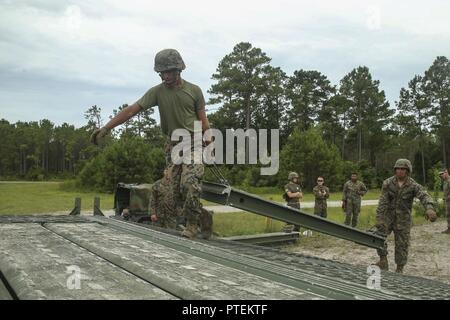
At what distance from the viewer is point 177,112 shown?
5066 millimetres

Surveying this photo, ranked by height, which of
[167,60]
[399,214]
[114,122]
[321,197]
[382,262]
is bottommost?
[382,262]

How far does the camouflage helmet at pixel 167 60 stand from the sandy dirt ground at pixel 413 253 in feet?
18.7

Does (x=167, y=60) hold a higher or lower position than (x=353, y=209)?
higher

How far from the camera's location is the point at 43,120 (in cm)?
10050

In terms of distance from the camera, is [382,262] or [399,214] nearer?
[382,262]

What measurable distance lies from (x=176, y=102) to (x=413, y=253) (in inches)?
318

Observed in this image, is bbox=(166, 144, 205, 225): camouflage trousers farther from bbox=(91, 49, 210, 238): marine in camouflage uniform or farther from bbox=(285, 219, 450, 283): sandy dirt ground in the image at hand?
bbox=(285, 219, 450, 283): sandy dirt ground

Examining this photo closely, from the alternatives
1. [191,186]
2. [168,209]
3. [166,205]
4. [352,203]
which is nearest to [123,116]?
[191,186]

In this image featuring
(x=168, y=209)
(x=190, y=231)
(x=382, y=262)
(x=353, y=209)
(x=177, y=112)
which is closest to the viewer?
(x=190, y=231)

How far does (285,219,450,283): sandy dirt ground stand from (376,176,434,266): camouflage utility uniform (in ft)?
4.66

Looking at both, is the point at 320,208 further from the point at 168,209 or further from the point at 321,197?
the point at 168,209


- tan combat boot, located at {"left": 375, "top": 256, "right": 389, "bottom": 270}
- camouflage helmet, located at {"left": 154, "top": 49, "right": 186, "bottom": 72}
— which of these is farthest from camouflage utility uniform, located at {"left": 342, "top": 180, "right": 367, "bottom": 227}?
camouflage helmet, located at {"left": 154, "top": 49, "right": 186, "bottom": 72}

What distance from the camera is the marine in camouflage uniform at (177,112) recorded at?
15.9 ft
